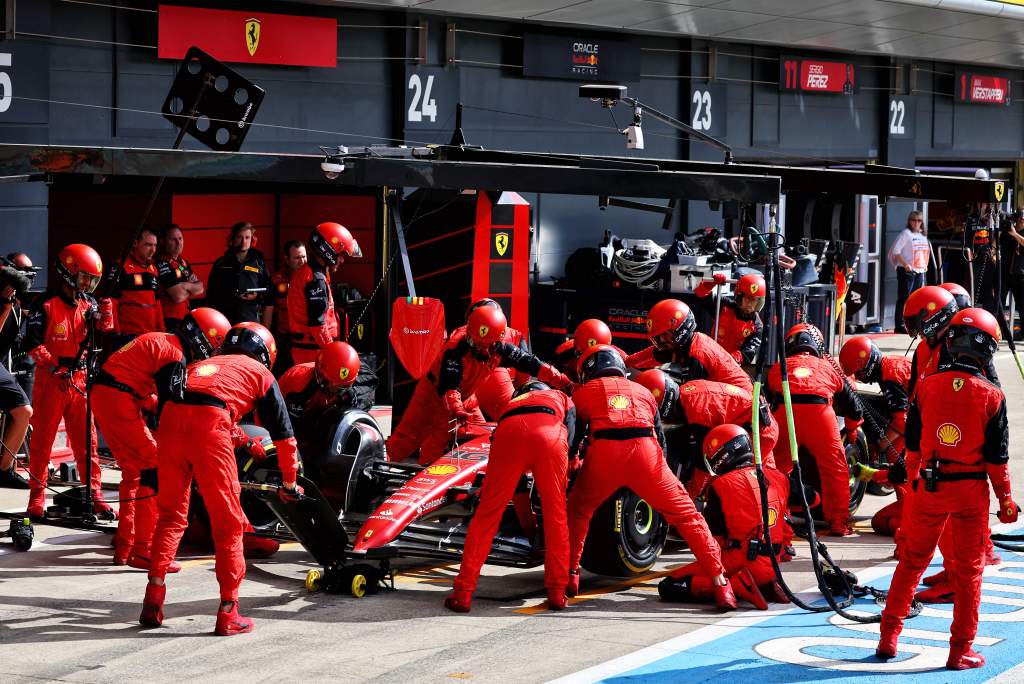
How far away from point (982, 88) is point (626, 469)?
20.7 m

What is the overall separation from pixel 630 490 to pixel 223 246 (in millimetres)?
9442

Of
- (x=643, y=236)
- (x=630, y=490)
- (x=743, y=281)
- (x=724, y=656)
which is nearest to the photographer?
(x=724, y=656)

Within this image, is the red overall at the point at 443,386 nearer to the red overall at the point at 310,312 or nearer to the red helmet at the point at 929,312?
the red overall at the point at 310,312

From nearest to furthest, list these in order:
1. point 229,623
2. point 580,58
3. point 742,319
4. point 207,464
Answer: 1. point 229,623
2. point 207,464
3. point 742,319
4. point 580,58

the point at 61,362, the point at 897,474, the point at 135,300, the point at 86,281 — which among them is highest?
the point at 86,281

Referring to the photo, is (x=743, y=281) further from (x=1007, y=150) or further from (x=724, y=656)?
(x=1007, y=150)

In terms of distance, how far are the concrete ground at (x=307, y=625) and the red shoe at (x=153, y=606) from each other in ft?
0.22

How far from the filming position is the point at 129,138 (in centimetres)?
1617

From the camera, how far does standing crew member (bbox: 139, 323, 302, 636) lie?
9.14 m

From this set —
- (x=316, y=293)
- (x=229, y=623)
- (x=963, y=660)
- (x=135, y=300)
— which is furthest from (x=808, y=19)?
(x=229, y=623)

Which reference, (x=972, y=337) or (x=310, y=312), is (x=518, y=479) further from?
(x=310, y=312)

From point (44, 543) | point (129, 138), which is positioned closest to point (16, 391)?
point (44, 543)

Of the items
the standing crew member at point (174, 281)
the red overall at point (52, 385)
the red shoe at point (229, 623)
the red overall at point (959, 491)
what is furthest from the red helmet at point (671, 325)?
the standing crew member at point (174, 281)

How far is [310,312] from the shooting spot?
14.2 metres
